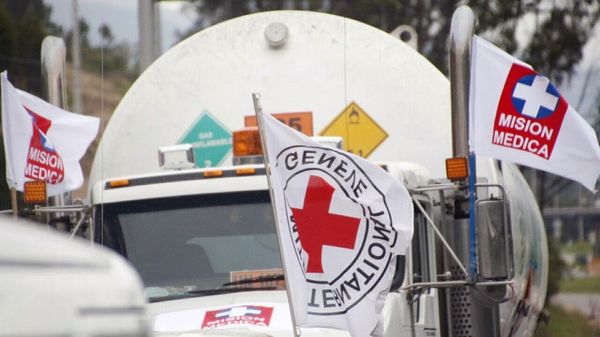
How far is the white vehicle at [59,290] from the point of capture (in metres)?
2.45

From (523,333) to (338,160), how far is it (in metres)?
3.63

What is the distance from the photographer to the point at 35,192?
27.8 ft

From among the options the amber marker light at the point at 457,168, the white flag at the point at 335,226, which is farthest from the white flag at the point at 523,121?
the white flag at the point at 335,226

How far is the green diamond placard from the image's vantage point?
9102 millimetres

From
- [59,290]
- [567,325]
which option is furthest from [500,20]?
[59,290]

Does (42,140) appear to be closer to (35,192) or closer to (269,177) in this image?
(35,192)

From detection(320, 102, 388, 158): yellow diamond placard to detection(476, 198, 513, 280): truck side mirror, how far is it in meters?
1.89

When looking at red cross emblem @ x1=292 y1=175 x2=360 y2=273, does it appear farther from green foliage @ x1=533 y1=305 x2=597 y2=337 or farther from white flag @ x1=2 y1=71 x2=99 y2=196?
green foliage @ x1=533 y1=305 x2=597 y2=337

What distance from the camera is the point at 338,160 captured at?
23.0 ft

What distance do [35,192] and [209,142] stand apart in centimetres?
126

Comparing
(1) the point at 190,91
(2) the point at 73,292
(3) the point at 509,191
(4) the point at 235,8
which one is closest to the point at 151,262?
(1) the point at 190,91

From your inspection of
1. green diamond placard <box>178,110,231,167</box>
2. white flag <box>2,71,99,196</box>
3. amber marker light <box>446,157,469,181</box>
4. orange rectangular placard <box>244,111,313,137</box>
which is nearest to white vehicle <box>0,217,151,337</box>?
amber marker light <box>446,157,469,181</box>

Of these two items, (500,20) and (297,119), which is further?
(500,20)

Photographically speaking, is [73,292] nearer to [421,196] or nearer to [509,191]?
[421,196]
